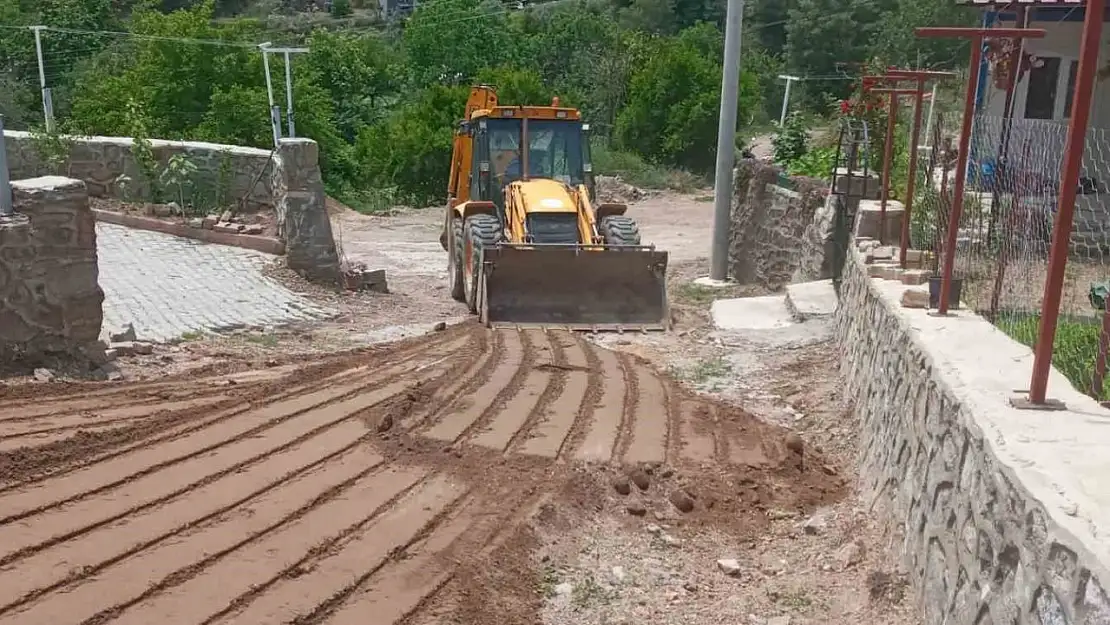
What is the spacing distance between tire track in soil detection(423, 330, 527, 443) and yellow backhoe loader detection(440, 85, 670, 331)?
55.9 inches

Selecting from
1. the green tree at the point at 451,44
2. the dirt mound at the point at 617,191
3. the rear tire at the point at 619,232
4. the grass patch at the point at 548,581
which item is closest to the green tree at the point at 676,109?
the dirt mound at the point at 617,191

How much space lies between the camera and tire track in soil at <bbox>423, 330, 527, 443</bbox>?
6977 mm

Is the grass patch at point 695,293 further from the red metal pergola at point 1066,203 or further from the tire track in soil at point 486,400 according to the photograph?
the red metal pergola at point 1066,203

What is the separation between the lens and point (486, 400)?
308 inches

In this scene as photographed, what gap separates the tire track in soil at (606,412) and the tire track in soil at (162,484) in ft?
5.60

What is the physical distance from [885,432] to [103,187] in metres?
12.2

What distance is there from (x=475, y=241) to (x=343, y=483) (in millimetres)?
6098

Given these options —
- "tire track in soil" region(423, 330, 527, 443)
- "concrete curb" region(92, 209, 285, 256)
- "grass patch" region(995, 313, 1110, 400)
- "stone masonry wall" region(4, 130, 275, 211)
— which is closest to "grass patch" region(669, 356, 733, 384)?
"tire track in soil" region(423, 330, 527, 443)

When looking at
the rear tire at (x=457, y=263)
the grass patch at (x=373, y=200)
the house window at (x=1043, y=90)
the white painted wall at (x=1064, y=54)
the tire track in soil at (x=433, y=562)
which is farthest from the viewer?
the grass patch at (x=373, y=200)

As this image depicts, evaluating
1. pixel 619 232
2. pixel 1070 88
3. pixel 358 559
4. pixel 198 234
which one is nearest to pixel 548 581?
pixel 358 559

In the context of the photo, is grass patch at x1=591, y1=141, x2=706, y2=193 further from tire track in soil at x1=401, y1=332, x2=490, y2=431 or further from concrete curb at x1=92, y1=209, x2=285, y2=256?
tire track in soil at x1=401, y1=332, x2=490, y2=431

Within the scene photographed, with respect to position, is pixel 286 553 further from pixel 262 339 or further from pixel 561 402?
pixel 262 339

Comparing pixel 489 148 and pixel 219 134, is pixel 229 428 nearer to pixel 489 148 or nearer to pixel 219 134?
pixel 489 148

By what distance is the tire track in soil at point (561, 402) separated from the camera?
22.4ft
